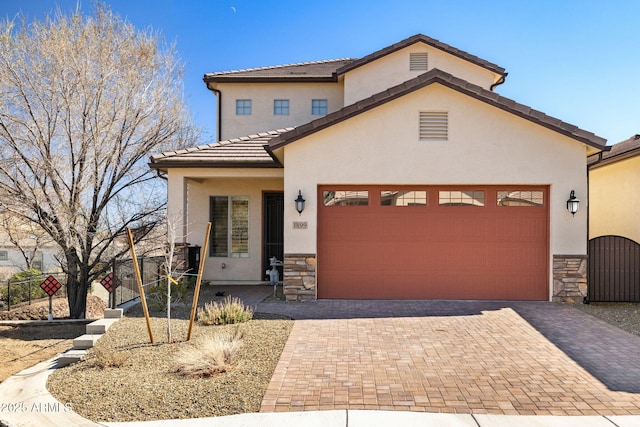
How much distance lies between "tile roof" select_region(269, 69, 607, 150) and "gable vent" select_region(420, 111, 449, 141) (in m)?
0.65

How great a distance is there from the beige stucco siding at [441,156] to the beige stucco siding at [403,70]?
5123 mm

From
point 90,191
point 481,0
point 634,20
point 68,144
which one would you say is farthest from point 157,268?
point 634,20

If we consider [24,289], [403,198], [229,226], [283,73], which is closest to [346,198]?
[403,198]

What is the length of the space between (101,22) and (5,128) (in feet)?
13.2

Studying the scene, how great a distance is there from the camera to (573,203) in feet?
30.9

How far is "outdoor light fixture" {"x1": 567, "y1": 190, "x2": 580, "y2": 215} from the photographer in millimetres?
9422

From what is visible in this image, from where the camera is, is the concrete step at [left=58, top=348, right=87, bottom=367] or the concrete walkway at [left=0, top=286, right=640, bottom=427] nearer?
the concrete walkway at [left=0, top=286, right=640, bottom=427]

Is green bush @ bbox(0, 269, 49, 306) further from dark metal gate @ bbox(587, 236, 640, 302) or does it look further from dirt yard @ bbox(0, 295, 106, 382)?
dark metal gate @ bbox(587, 236, 640, 302)

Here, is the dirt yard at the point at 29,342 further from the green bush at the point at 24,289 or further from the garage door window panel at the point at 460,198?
the garage door window panel at the point at 460,198

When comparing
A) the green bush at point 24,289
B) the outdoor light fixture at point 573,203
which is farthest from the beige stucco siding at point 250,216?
the outdoor light fixture at point 573,203

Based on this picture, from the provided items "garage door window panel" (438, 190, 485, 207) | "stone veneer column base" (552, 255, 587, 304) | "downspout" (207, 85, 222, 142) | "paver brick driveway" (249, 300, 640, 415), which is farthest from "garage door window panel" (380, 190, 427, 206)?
"downspout" (207, 85, 222, 142)

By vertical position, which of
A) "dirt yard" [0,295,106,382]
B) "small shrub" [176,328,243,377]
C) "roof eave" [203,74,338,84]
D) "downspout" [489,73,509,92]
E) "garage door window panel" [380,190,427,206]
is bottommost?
"dirt yard" [0,295,106,382]

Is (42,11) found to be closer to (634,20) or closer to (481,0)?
(481,0)

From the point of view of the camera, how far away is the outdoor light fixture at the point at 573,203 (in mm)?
9422
